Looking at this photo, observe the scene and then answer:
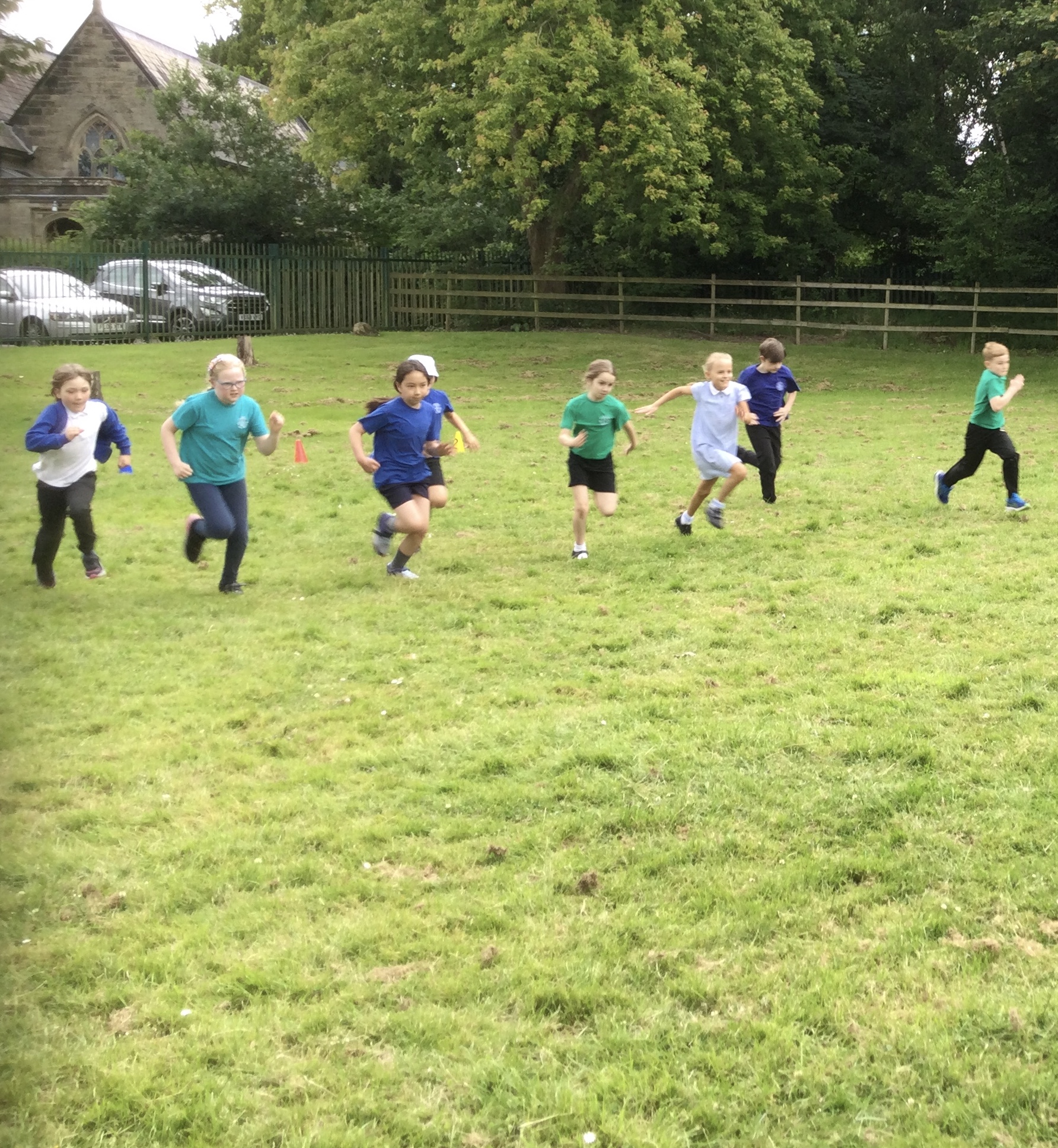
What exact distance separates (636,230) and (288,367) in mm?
11195

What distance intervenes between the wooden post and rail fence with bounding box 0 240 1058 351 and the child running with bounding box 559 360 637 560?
2084 centimetres

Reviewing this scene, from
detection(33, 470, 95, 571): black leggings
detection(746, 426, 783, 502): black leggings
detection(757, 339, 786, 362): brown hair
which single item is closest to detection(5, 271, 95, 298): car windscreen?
detection(33, 470, 95, 571): black leggings

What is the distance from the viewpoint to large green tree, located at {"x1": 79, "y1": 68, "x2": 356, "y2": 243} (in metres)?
33.7

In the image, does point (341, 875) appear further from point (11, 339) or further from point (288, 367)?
point (288, 367)

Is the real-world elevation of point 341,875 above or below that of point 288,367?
below

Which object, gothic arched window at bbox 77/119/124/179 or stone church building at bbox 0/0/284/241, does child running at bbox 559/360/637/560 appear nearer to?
gothic arched window at bbox 77/119/124/179

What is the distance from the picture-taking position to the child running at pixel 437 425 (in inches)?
382

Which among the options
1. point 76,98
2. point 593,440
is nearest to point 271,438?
point 593,440

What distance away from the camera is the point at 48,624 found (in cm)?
816

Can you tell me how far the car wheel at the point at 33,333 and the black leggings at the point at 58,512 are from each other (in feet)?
21.6

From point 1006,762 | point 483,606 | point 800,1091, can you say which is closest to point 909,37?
point 483,606

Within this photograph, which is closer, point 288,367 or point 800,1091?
point 800,1091

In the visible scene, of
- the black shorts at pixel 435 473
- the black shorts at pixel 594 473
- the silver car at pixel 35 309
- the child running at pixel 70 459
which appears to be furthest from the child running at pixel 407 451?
the silver car at pixel 35 309

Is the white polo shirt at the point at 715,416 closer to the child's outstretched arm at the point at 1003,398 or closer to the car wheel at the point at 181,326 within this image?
the child's outstretched arm at the point at 1003,398
